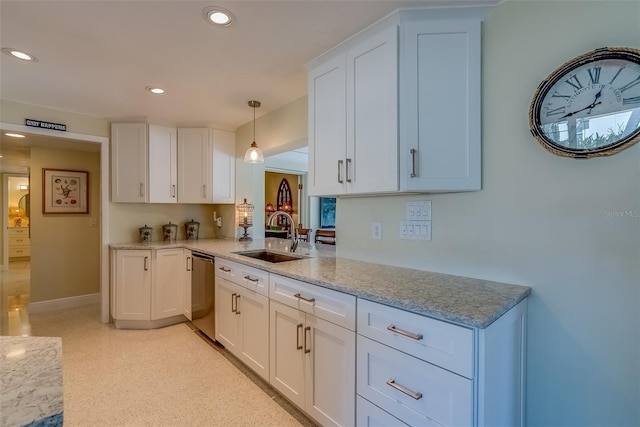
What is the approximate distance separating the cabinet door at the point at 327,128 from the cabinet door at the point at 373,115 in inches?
2.4

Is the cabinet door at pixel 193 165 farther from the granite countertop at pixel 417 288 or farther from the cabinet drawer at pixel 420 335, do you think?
the cabinet drawer at pixel 420 335

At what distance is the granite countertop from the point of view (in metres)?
1.16

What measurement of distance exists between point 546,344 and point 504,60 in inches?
54.9

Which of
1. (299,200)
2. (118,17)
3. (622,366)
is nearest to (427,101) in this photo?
(622,366)

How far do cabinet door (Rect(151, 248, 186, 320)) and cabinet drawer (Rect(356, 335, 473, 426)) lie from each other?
2571 millimetres

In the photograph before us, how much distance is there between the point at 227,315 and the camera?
2.56 m

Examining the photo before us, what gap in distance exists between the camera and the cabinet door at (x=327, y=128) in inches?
76.0

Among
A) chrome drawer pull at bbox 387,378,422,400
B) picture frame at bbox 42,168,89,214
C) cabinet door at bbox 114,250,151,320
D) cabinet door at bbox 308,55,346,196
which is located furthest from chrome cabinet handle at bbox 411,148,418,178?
picture frame at bbox 42,168,89,214

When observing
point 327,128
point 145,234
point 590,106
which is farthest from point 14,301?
point 590,106

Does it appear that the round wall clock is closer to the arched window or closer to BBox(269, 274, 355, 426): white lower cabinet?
BBox(269, 274, 355, 426): white lower cabinet

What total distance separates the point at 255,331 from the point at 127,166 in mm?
2508

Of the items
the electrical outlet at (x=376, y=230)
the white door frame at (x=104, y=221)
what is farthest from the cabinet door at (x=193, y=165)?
the electrical outlet at (x=376, y=230)

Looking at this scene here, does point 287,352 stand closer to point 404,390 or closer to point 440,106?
point 404,390

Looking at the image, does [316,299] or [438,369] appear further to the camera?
[316,299]
